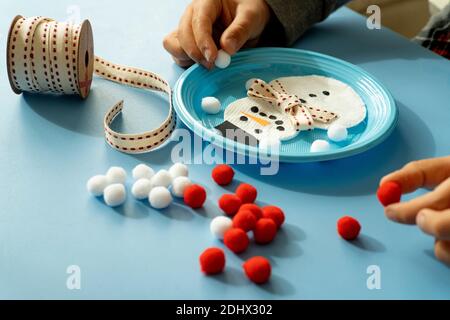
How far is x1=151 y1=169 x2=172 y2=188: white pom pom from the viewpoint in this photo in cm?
77

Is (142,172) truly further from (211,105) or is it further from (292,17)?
(292,17)

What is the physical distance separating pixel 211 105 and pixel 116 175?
23cm

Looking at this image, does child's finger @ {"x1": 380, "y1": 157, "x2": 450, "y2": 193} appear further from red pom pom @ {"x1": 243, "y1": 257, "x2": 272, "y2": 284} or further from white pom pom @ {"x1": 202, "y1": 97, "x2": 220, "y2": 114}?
white pom pom @ {"x1": 202, "y1": 97, "x2": 220, "y2": 114}

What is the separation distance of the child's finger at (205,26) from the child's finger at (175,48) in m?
0.04

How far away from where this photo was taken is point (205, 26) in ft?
3.27

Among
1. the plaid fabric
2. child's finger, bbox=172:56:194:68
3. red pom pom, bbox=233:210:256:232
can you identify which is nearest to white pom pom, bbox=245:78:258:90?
child's finger, bbox=172:56:194:68

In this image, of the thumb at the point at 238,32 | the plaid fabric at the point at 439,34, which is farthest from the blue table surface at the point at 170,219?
the plaid fabric at the point at 439,34

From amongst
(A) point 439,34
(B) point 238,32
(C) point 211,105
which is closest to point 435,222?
(C) point 211,105

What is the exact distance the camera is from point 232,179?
0.80 m

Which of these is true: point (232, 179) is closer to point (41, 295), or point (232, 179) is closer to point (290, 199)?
point (290, 199)

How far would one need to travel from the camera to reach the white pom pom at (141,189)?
75 centimetres

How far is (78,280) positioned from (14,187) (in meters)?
0.20

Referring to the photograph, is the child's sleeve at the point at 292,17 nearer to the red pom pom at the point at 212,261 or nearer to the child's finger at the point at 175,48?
the child's finger at the point at 175,48

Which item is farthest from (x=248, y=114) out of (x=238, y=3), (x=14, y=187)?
(x=14, y=187)
